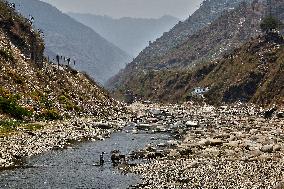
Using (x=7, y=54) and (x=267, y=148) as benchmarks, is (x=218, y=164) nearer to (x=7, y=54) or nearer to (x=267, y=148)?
(x=267, y=148)

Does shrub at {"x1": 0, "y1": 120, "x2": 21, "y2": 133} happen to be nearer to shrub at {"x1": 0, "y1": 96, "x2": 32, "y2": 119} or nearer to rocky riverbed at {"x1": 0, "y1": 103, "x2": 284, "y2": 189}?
rocky riverbed at {"x1": 0, "y1": 103, "x2": 284, "y2": 189}

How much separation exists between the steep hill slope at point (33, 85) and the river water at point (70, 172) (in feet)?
99.5

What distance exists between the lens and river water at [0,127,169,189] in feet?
165

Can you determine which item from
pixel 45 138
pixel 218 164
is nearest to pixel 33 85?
pixel 45 138

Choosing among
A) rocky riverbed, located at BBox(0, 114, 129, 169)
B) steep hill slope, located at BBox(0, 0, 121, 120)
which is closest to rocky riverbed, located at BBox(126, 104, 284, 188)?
rocky riverbed, located at BBox(0, 114, 129, 169)

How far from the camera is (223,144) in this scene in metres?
75.9

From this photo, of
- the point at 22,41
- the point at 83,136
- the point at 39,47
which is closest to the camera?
the point at 83,136

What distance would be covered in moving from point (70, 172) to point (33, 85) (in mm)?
80100

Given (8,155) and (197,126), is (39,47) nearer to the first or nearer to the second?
(197,126)

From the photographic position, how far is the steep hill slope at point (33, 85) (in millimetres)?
110250

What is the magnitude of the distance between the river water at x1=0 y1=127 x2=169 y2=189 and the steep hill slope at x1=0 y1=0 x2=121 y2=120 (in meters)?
30.3

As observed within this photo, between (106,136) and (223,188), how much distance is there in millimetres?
55954

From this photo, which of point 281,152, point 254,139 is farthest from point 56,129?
point 281,152

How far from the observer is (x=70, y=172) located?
189 feet
